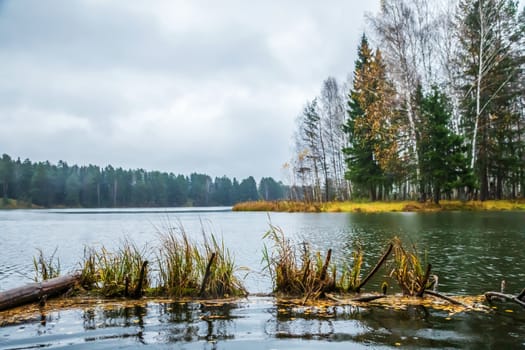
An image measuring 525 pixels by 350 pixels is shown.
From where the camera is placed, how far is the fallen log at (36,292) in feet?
20.3

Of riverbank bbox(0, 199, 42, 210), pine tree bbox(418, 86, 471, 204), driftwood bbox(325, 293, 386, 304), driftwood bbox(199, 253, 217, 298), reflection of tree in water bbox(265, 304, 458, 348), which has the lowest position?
reflection of tree in water bbox(265, 304, 458, 348)

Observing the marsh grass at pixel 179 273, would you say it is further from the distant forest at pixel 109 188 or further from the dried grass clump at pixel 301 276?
the distant forest at pixel 109 188

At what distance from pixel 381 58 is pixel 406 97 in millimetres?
4067

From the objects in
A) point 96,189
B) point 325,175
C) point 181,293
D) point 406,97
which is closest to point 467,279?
point 181,293

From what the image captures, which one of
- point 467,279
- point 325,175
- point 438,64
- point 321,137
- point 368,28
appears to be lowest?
point 467,279

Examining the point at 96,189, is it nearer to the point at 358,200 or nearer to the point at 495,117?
the point at 358,200

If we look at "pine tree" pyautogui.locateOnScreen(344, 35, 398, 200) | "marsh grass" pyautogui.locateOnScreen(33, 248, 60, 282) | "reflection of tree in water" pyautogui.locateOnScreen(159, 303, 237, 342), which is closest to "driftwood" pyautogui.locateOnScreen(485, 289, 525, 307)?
"reflection of tree in water" pyautogui.locateOnScreen(159, 303, 237, 342)

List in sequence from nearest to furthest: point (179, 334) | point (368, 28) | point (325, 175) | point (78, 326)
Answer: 1. point (179, 334)
2. point (78, 326)
3. point (368, 28)
4. point (325, 175)

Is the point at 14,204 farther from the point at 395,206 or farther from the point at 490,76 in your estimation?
the point at 490,76

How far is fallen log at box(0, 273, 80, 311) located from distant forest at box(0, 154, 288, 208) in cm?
6178

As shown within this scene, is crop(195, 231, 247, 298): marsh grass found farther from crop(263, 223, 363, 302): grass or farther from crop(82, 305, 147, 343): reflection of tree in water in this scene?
crop(82, 305, 147, 343): reflection of tree in water

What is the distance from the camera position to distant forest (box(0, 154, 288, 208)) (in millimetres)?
90938

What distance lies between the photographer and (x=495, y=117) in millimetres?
29031

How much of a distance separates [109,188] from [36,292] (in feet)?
350
